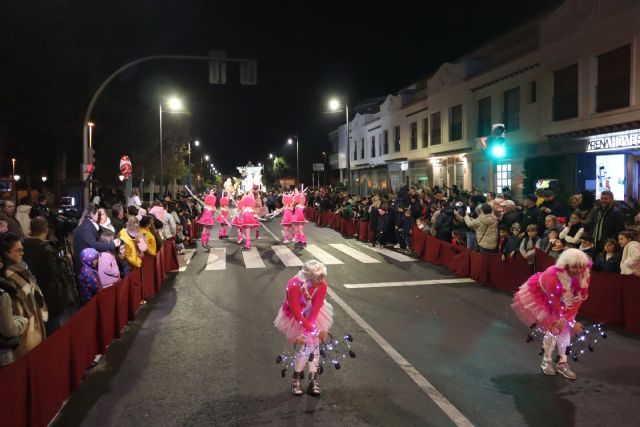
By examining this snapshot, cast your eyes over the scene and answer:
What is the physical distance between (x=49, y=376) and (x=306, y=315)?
95.5 inches

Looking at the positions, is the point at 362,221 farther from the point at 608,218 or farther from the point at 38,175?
the point at 38,175

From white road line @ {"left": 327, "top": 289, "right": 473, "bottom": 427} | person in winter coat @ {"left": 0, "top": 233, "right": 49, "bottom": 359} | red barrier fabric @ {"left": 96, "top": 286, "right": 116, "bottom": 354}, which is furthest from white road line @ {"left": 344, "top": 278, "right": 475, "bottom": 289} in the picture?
person in winter coat @ {"left": 0, "top": 233, "right": 49, "bottom": 359}

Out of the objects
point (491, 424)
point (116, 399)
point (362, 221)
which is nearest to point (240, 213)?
point (362, 221)

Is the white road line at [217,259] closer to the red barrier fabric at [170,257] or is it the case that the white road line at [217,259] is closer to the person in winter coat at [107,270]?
the red barrier fabric at [170,257]

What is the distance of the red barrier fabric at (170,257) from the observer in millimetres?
12874

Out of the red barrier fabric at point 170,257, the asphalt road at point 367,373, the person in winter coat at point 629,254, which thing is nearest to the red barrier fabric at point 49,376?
the asphalt road at point 367,373

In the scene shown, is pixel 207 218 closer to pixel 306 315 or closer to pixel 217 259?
pixel 217 259

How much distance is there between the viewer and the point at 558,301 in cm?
593

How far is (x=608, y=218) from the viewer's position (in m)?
9.31

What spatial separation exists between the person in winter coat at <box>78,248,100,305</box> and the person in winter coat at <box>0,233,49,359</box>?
6.60ft

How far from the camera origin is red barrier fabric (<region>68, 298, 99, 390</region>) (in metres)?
5.66

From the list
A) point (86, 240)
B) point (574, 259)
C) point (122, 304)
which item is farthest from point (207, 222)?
point (574, 259)

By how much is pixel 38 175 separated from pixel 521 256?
3979 cm

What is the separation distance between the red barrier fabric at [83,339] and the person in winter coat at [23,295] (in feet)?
1.64
